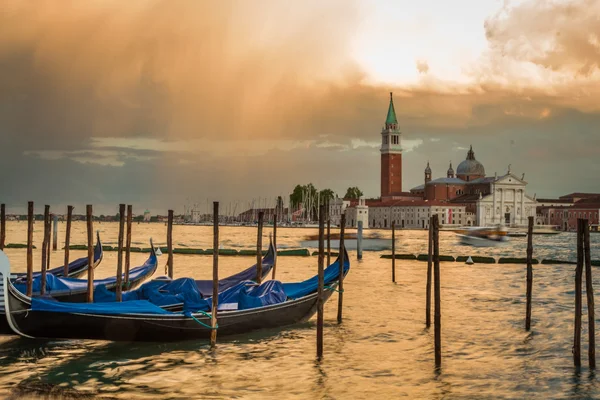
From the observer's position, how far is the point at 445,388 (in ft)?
26.7

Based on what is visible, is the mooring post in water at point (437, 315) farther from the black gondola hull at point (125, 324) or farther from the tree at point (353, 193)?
the tree at point (353, 193)

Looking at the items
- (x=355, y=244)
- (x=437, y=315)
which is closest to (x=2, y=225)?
(x=437, y=315)

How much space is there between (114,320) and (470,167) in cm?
9755

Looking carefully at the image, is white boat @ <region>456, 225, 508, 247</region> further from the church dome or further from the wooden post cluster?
the wooden post cluster

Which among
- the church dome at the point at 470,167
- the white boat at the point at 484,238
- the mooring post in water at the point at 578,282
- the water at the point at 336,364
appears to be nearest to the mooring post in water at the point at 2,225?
the water at the point at 336,364

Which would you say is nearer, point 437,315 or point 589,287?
point 589,287

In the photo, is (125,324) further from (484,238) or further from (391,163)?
(391,163)

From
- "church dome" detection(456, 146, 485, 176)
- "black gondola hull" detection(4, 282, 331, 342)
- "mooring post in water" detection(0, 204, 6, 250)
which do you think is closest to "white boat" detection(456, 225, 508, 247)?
"church dome" detection(456, 146, 485, 176)

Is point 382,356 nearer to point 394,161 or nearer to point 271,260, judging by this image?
point 271,260

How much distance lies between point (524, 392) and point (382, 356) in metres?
2.19

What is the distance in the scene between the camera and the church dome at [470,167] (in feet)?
336

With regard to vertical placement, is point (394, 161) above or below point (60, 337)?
above

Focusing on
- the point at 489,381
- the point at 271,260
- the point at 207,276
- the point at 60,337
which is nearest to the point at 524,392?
the point at 489,381

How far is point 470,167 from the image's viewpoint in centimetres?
10275
